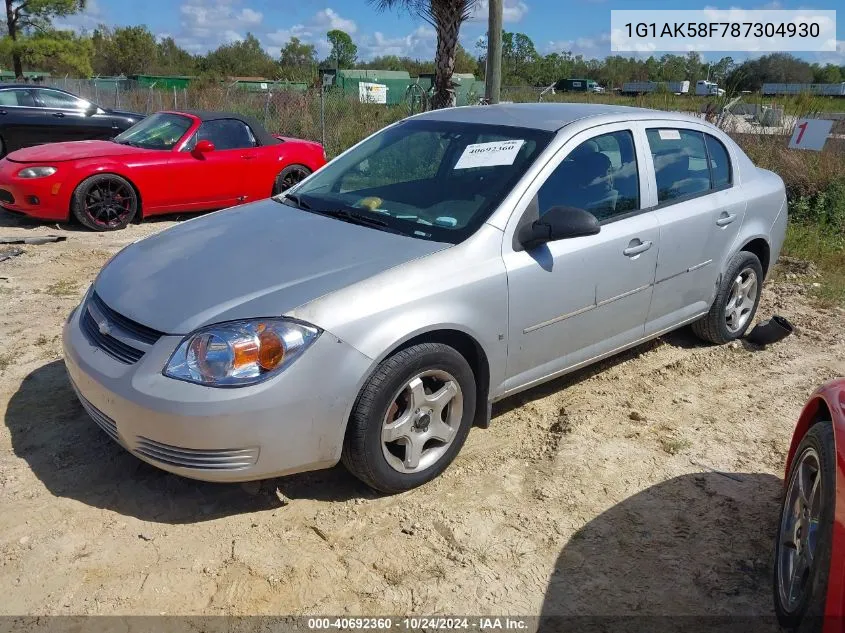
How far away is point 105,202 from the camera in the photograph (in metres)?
8.32

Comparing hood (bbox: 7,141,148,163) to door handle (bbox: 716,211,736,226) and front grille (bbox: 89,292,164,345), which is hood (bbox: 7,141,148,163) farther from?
door handle (bbox: 716,211,736,226)

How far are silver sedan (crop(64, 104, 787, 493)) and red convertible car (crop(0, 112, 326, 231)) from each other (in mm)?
4715

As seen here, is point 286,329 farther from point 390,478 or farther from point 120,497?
point 120,497

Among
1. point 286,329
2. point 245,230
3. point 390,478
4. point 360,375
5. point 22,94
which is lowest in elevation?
point 390,478

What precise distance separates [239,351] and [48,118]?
11293 millimetres

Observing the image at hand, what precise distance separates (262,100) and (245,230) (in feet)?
50.0

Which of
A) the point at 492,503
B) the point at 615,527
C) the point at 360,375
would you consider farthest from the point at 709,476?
the point at 360,375

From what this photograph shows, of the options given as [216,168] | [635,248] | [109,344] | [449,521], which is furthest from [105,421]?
[216,168]

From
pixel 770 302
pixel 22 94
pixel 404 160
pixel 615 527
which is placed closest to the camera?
pixel 615 527

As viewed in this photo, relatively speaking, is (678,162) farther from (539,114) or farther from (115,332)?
(115,332)

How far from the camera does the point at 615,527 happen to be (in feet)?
10.6

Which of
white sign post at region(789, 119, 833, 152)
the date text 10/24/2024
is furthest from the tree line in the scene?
the date text 10/24/2024

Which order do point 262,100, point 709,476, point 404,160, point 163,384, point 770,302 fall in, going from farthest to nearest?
1. point 262,100
2. point 770,302
3. point 404,160
4. point 709,476
5. point 163,384

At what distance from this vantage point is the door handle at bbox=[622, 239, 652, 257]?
4.06m
